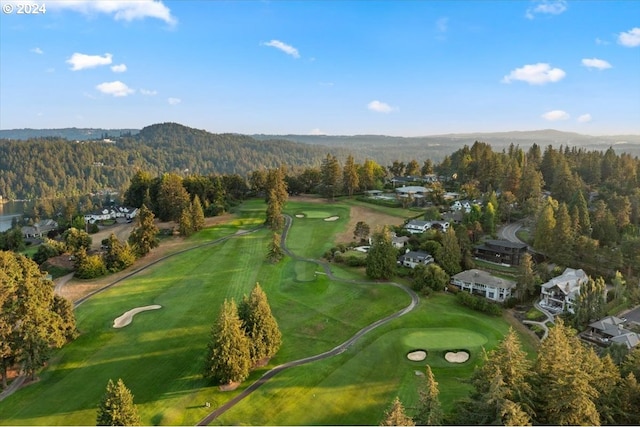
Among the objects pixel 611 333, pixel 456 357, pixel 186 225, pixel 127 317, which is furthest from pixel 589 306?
pixel 186 225

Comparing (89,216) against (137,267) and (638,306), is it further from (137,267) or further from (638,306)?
(638,306)

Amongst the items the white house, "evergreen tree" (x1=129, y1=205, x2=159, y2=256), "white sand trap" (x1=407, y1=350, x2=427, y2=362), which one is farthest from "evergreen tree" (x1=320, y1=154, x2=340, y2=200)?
"white sand trap" (x1=407, y1=350, x2=427, y2=362)

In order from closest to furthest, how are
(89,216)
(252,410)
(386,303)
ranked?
(252,410), (386,303), (89,216)

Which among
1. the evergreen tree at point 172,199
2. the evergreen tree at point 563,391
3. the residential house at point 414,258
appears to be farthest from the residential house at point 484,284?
the evergreen tree at point 172,199

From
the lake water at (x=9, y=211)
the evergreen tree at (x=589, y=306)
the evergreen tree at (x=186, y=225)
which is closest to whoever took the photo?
the evergreen tree at (x=589, y=306)

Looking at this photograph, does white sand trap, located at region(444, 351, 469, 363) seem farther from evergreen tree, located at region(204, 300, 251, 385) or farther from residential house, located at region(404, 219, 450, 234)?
residential house, located at region(404, 219, 450, 234)

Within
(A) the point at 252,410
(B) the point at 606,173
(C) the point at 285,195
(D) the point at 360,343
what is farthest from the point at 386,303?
(B) the point at 606,173

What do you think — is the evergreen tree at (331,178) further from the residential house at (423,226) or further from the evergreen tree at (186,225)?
the evergreen tree at (186,225)
